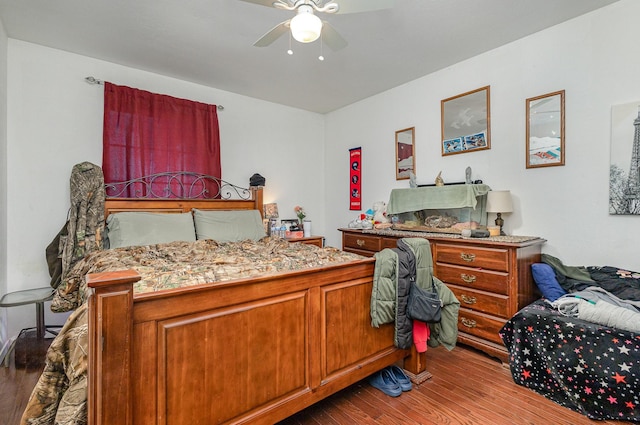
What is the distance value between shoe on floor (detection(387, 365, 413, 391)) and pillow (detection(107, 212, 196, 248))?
2194mm

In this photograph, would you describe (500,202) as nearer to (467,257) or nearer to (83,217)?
→ (467,257)

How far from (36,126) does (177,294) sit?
2940 mm

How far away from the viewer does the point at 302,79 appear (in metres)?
3.71

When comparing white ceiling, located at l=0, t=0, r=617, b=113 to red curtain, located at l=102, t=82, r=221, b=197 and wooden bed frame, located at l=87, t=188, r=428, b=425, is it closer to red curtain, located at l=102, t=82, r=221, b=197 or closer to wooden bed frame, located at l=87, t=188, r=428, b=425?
red curtain, located at l=102, t=82, r=221, b=197

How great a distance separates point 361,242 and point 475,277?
1.37 m

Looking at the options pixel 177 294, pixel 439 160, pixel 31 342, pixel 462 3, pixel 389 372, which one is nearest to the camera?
pixel 177 294

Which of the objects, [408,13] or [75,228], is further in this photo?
[75,228]

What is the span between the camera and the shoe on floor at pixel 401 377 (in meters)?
2.06

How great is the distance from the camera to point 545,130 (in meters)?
2.69

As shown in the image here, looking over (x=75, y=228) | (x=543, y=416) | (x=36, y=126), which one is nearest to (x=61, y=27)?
(x=36, y=126)

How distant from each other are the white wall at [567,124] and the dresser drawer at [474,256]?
0.61m

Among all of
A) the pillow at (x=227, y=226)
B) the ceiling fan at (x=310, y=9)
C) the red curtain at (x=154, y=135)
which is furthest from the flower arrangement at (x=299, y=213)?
the ceiling fan at (x=310, y=9)

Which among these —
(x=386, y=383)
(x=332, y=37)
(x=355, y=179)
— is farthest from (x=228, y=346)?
(x=355, y=179)

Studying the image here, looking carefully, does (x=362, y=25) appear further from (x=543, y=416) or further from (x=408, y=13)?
(x=543, y=416)
